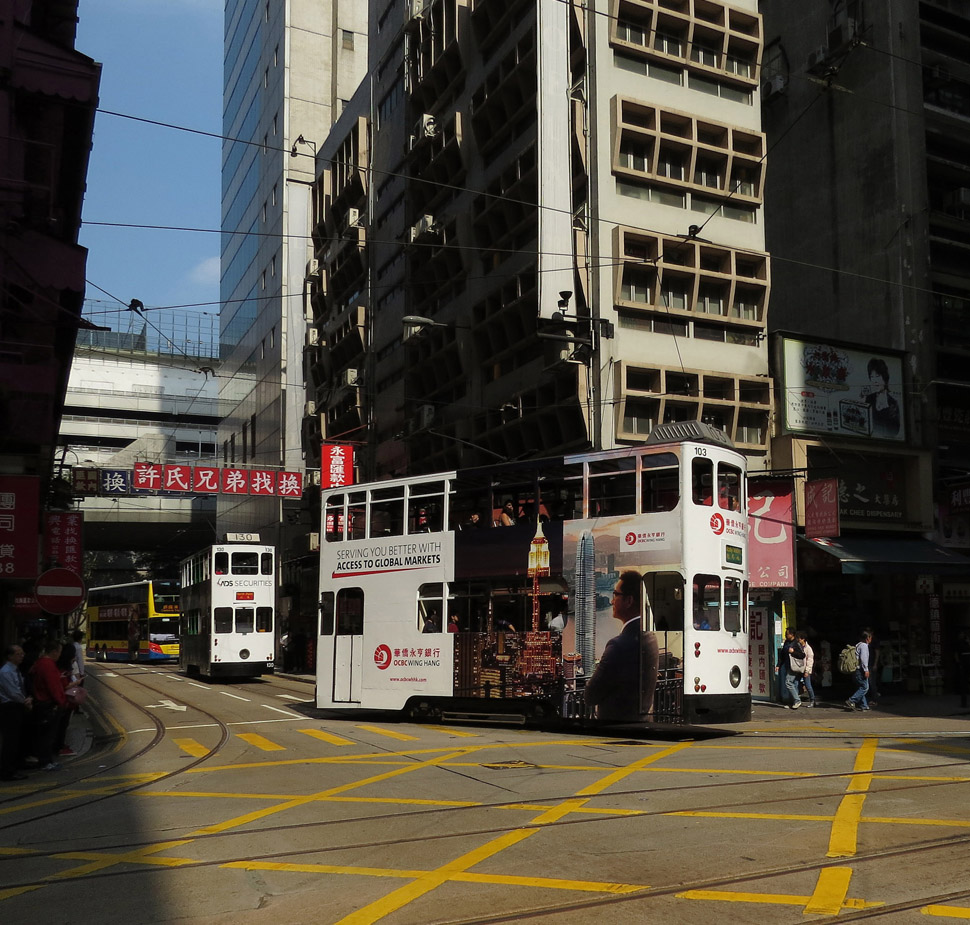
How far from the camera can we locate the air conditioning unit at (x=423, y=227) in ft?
121

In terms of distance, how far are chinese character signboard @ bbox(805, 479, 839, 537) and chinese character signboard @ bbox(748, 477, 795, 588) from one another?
21.5 inches

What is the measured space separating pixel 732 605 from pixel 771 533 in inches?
359

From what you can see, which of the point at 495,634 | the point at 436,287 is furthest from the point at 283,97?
the point at 495,634

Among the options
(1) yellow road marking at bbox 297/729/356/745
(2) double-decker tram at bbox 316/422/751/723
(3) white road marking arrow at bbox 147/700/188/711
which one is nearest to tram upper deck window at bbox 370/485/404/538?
(2) double-decker tram at bbox 316/422/751/723

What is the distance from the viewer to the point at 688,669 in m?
16.2

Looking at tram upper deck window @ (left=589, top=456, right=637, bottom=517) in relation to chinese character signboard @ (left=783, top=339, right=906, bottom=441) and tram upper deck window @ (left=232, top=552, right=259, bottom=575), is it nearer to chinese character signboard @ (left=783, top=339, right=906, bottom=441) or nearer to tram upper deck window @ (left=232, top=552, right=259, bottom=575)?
chinese character signboard @ (left=783, top=339, right=906, bottom=441)

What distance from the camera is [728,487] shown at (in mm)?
17094

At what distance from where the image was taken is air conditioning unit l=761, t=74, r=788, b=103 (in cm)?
3450

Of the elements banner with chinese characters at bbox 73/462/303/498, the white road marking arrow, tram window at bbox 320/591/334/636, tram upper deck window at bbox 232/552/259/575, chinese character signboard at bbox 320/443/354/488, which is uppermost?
chinese character signboard at bbox 320/443/354/488

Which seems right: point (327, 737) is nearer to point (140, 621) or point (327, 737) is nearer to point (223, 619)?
point (223, 619)

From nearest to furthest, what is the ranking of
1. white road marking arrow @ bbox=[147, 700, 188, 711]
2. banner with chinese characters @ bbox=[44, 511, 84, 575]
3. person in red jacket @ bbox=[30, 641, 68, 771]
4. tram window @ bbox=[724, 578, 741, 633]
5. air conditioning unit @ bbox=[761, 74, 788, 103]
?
1. person in red jacket @ bbox=[30, 641, 68, 771]
2. tram window @ bbox=[724, 578, 741, 633]
3. white road marking arrow @ bbox=[147, 700, 188, 711]
4. banner with chinese characters @ bbox=[44, 511, 84, 575]
5. air conditioning unit @ bbox=[761, 74, 788, 103]

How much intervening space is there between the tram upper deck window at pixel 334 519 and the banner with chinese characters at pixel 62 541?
31.6ft

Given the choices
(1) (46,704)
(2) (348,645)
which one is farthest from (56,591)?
(2) (348,645)

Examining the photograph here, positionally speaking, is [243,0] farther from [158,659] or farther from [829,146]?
[829,146]
